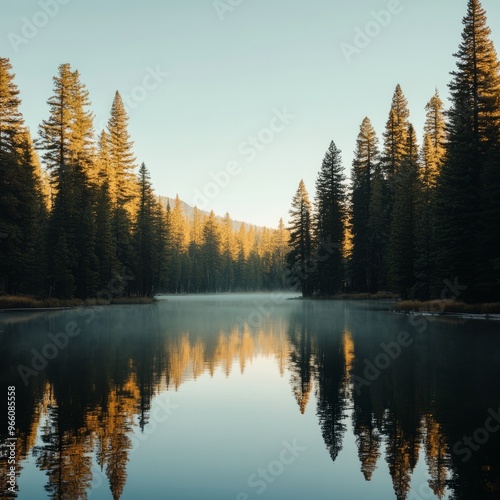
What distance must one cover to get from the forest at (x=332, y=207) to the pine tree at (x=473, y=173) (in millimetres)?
101

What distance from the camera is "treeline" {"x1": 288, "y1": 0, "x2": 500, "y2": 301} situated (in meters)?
40.8

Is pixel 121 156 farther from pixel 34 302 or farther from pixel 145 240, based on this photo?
pixel 34 302

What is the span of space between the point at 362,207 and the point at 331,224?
6.01 m

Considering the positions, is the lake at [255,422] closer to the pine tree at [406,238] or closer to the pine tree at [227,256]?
the pine tree at [406,238]

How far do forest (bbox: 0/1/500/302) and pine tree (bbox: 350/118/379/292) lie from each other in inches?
7.8

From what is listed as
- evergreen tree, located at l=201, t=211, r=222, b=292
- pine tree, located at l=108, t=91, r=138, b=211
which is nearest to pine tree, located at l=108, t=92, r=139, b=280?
pine tree, located at l=108, t=91, r=138, b=211

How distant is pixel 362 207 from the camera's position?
82.8 metres

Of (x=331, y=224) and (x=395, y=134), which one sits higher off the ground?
(x=395, y=134)

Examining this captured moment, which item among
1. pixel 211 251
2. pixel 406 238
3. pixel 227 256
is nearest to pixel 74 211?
pixel 406 238

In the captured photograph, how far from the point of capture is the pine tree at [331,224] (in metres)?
82.9

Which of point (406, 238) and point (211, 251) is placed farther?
point (211, 251)

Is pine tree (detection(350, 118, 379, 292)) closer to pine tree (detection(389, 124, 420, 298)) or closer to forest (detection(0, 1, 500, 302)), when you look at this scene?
forest (detection(0, 1, 500, 302))

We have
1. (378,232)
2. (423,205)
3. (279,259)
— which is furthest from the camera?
(279,259)

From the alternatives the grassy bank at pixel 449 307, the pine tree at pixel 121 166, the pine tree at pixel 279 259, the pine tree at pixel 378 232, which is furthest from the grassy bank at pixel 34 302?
the pine tree at pixel 279 259
